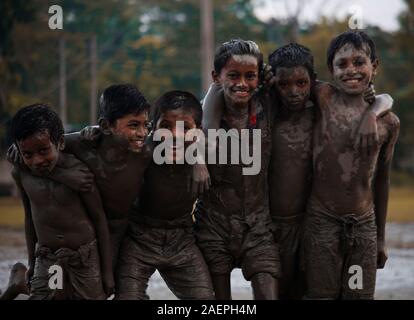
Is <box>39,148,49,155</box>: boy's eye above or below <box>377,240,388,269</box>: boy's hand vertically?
above

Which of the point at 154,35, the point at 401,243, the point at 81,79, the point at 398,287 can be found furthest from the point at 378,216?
the point at 154,35

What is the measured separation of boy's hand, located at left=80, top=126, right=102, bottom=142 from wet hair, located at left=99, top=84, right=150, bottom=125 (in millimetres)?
91

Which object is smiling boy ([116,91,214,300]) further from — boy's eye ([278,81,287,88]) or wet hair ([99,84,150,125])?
boy's eye ([278,81,287,88])

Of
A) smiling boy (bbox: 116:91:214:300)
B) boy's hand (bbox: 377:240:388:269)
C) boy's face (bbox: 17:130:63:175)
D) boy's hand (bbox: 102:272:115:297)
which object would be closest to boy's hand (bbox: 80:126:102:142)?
boy's face (bbox: 17:130:63:175)

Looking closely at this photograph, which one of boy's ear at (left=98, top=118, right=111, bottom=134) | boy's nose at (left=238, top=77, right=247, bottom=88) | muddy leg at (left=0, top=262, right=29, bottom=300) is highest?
boy's nose at (left=238, top=77, right=247, bottom=88)

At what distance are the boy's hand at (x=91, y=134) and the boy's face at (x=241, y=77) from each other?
818 millimetres

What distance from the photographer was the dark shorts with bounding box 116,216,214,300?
15.6ft

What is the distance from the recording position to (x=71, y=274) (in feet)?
15.1

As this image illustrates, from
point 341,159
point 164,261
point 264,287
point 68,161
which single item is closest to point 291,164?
point 341,159

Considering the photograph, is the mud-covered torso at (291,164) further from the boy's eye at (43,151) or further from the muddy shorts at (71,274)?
the boy's eye at (43,151)

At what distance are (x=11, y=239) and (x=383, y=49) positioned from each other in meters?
23.0
